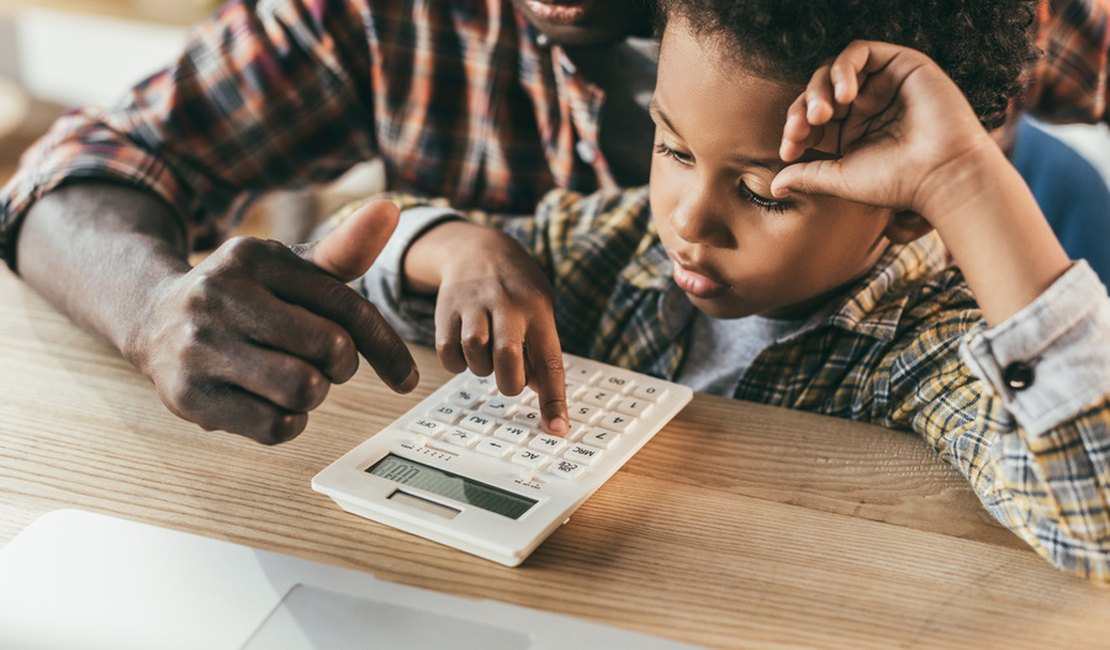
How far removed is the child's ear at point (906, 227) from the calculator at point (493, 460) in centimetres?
20

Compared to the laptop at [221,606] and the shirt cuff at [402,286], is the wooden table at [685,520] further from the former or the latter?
the shirt cuff at [402,286]

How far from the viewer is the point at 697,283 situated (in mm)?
757

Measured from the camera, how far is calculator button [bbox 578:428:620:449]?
0.64 metres

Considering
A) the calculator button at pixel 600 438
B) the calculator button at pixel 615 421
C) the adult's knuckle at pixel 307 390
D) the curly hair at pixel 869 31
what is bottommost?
the calculator button at pixel 615 421

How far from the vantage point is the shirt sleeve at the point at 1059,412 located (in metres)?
0.57

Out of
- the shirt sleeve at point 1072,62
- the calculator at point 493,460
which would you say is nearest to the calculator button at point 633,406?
the calculator at point 493,460

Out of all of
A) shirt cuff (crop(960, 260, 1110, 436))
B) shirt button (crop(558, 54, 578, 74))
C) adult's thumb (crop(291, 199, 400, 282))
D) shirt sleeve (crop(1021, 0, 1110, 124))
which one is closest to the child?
shirt cuff (crop(960, 260, 1110, 436))

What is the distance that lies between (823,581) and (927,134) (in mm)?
261

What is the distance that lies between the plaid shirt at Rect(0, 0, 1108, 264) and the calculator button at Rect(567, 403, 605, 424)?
0.44 meters

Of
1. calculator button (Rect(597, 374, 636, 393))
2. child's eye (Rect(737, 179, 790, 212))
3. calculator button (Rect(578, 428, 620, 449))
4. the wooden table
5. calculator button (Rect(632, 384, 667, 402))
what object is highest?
child's eye (Rect(737, 179, 790, 212))

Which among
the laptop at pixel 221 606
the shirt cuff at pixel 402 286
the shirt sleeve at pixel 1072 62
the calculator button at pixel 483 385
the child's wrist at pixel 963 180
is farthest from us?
the shirt sleeve at pixel 1072 62

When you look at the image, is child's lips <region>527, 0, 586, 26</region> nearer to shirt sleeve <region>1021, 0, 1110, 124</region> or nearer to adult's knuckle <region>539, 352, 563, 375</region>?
adult's knuckle <region>539, 352, 563, 375</region>

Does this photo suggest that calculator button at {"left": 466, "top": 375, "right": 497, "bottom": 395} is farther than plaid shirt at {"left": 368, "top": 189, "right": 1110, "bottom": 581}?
Yes

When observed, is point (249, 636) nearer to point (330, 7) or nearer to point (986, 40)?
point (986, 40)
